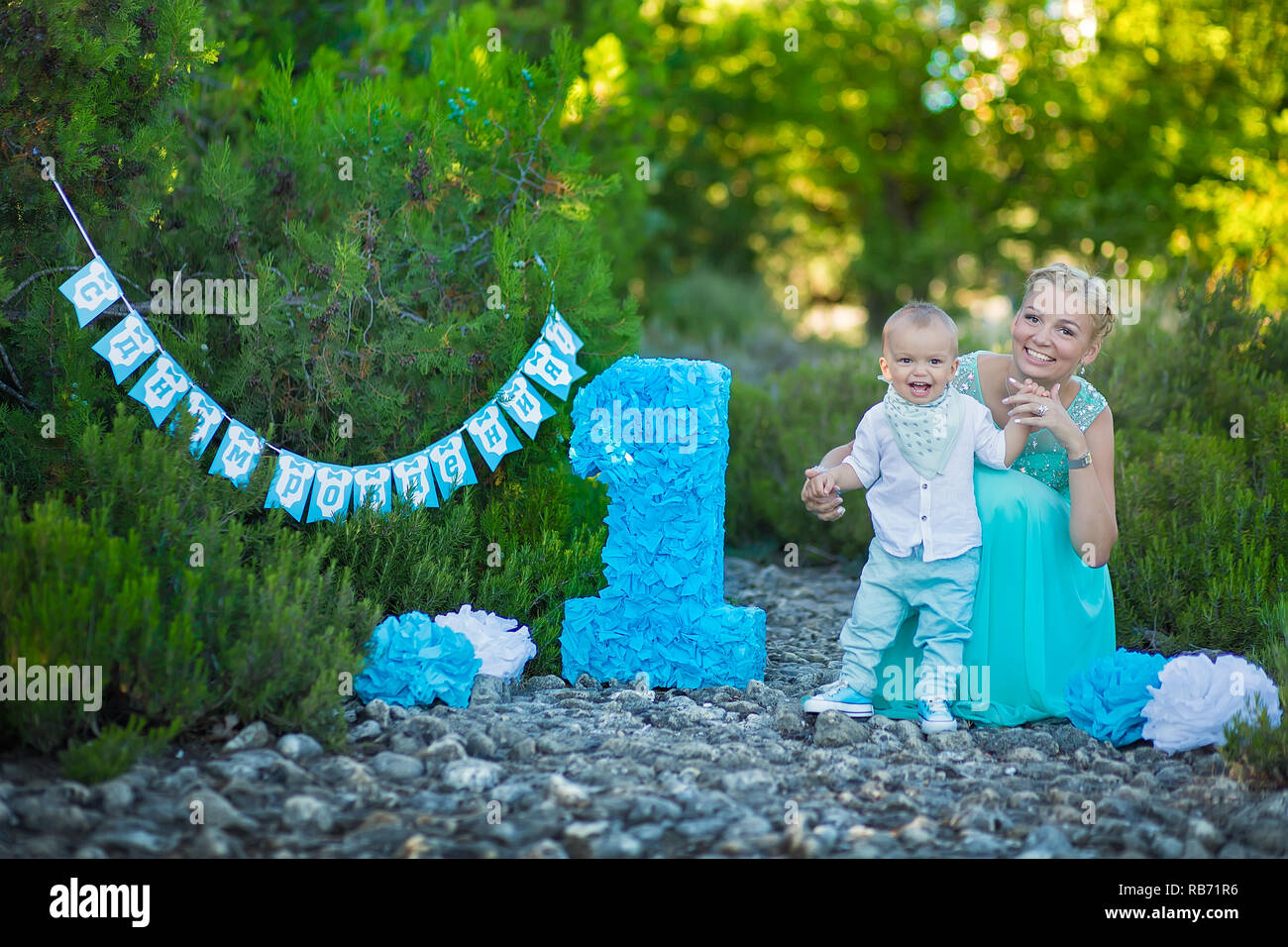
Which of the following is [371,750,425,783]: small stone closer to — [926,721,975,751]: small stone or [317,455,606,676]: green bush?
[317,455,606,676]: green bush

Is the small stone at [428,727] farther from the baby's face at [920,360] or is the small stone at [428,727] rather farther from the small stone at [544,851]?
the baby's face at [920,360]

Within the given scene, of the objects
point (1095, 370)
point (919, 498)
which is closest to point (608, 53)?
point (1095, 370)

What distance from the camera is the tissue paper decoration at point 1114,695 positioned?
3.89 meters

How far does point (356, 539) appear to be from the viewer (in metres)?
4.49

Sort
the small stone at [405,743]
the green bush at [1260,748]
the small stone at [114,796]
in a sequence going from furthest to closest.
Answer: the small stone at [405,743] → the green bush at [1260,748] → the small stone at [114,796]

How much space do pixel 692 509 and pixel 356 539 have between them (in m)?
1.28

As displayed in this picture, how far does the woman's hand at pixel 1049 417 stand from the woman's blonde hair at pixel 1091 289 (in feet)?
1.22

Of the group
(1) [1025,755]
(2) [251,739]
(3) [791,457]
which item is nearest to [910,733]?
(1) [1025,755]

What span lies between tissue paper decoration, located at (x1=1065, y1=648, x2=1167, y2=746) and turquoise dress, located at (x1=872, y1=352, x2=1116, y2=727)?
0.09 metres

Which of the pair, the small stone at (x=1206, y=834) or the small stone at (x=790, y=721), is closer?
the small stone at (x=1206, y=834)

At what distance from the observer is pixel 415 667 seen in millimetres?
4004

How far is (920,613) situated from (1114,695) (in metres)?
0.67

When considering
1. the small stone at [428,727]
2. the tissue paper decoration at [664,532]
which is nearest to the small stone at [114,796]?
the small stone at [428,727]

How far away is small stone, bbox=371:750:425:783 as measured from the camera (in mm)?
3355
